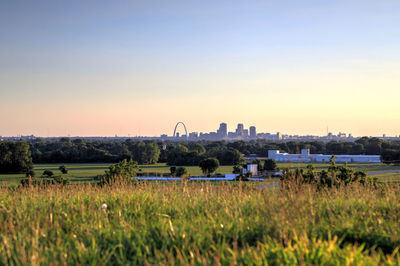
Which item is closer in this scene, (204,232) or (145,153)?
(204,232)

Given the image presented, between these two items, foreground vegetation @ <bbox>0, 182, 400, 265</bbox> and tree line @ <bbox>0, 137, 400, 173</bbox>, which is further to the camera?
tree line @ <bbox>0, 137, 400, 173</bbox>

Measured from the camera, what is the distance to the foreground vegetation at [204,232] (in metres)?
4.24

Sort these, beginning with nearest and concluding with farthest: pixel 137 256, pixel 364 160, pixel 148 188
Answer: pixel 137 256 → pixel 148 188 → pixel 364 160

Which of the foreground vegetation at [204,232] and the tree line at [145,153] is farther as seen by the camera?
the tree line at [145,153]

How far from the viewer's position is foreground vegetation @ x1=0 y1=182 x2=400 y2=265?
13.9 feet

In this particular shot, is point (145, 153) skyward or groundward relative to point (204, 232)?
groundward

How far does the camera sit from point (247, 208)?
6.47 m

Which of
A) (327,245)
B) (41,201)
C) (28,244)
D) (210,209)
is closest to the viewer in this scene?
(327,245)

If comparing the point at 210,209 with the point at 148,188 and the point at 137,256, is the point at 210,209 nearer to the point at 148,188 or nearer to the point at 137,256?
the point at 137,256

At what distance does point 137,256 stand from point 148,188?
185 inches

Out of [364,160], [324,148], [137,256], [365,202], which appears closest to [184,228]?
[137,256]

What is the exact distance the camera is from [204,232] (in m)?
5.08

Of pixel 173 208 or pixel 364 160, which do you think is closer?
pixel 173 208

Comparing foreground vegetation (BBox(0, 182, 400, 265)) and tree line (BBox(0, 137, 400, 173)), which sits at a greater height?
foreground vegetation (BBox(0, 182, 400, 265))
